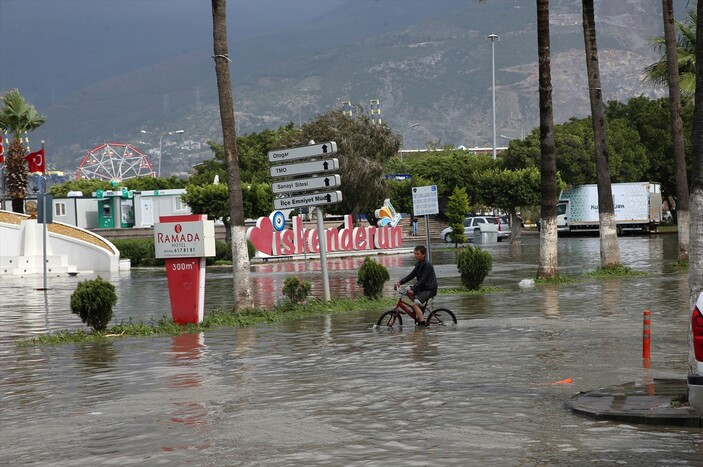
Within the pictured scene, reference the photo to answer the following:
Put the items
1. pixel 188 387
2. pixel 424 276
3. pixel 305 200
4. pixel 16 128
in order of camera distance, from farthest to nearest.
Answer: pixel 16 128, pixel 305 200, pixel 424 276, pixel 188 387

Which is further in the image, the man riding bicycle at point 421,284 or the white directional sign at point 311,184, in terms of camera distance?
the white directional sign at point 311,184

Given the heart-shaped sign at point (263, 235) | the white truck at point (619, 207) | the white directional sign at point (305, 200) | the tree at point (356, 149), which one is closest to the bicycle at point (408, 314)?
the white directional sign at point (305, 200)

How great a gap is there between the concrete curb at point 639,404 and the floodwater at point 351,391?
15 cm

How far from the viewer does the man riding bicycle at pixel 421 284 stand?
18484 millimetres

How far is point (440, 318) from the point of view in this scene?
19391 millimetres

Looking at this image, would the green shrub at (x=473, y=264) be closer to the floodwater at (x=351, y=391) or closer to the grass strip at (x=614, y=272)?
the floodwater at (x=351, y=391)

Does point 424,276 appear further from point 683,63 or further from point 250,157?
point 250,157

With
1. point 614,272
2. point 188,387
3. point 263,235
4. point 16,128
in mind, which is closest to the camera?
point 188,387

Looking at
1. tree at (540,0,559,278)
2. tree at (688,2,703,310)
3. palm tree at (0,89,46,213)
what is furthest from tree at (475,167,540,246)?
tree at (688,2,703,310)

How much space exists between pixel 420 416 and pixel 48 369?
656cm

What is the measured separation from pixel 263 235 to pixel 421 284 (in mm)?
33497

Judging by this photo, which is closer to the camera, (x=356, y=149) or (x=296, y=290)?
(x=296, y=290)

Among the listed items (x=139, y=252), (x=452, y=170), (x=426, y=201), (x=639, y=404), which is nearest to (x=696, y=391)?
(x=639, y=404)

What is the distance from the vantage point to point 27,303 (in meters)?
29.5
